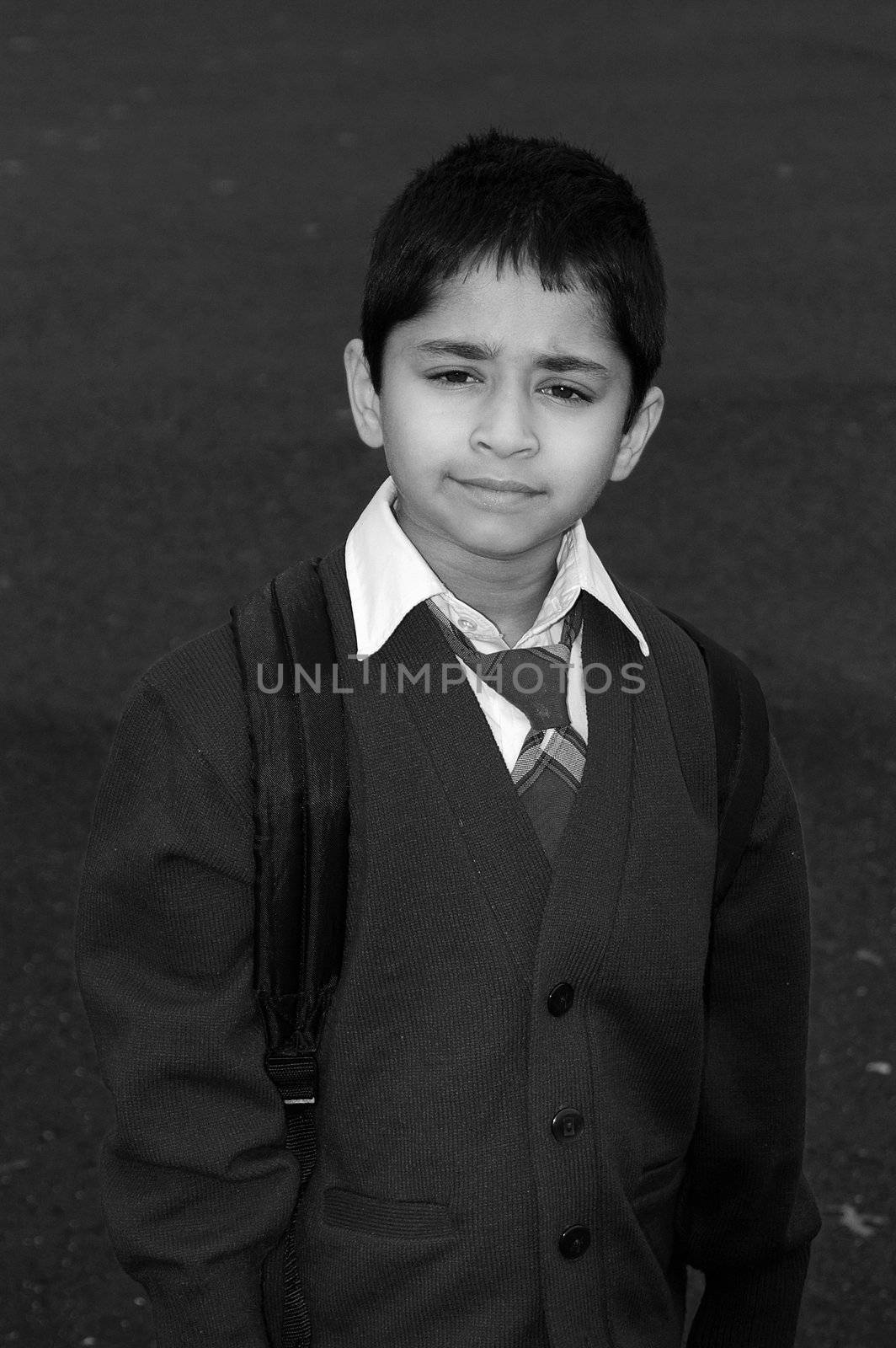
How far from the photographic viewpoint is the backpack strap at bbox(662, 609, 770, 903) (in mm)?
1741

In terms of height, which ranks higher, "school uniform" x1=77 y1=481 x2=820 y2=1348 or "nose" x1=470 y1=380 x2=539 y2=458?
"nose" x1=470 y1=380 x2=539 y2=458

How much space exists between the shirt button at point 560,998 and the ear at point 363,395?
585 millimetres

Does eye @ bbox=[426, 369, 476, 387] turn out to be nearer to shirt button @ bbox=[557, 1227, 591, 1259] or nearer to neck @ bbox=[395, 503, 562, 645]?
neck @ bbox=[395, 503, 562, 645]

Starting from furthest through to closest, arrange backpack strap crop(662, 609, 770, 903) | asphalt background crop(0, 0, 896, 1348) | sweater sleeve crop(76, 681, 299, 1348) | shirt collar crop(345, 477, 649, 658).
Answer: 1. asphalt background crop(0, 0, 896, 1348)
2. backpack strap crop(662, 609, 770, 903)
3. shirt collar crop(345, 477, 649, 658)
4. sweater sleeve crop(76, 681, 299, 1348)

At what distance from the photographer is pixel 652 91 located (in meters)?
7.52

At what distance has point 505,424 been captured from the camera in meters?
1.59

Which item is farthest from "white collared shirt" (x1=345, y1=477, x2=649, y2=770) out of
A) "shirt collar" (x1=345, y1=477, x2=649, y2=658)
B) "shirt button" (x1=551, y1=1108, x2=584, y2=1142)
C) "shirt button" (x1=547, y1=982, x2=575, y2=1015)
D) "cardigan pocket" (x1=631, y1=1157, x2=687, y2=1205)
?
"cardigan pocket" (x1=631, y1=1157, x2=687, y2=1205)

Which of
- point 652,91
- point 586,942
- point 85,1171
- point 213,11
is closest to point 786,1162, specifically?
point 586,942

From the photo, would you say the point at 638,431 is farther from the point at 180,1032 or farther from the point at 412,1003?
the point at 180,1032

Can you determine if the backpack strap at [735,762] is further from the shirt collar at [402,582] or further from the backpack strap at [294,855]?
the backpack strap at [294,855]

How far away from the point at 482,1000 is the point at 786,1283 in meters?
0.62

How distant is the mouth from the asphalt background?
1.61 m

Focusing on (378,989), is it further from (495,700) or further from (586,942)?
(495,700)

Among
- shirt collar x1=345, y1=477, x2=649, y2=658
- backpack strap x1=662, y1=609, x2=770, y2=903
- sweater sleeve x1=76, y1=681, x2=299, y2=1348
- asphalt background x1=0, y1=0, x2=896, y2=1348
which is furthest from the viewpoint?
asphalt background x1=0, y1=0, x2=896, y2=1348
